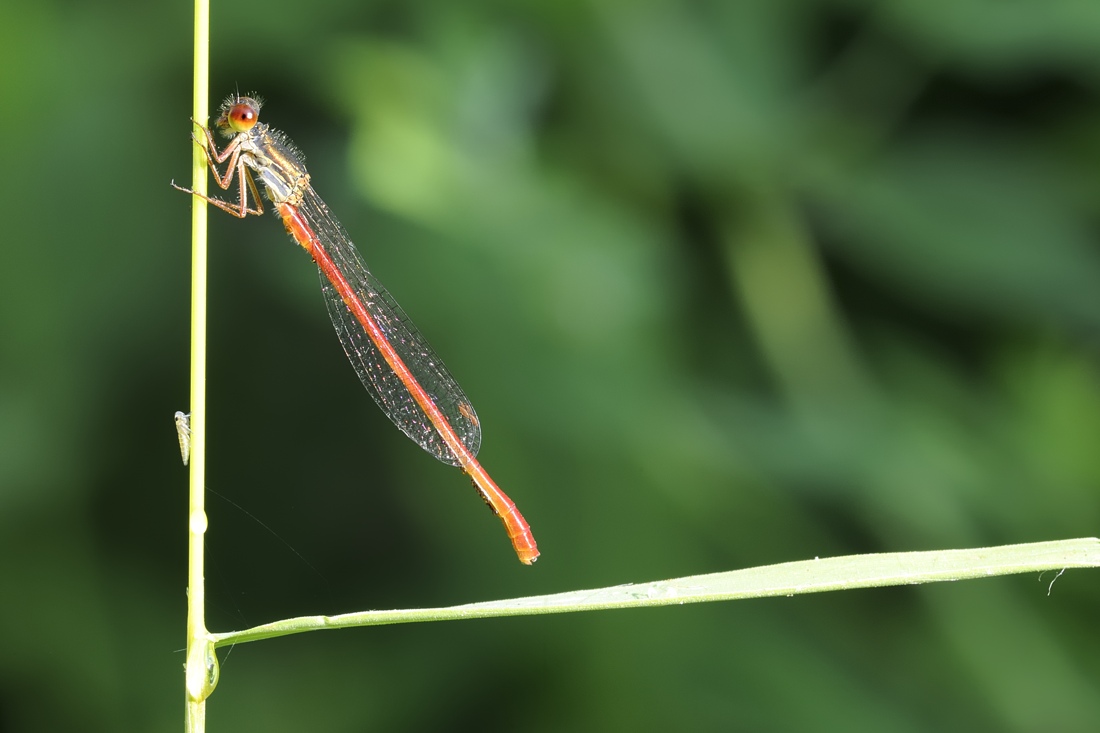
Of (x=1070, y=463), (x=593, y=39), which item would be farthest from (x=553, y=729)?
(x=593, y=39)

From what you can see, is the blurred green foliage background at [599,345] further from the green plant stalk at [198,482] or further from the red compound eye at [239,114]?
the green plant stalk at [198,482]

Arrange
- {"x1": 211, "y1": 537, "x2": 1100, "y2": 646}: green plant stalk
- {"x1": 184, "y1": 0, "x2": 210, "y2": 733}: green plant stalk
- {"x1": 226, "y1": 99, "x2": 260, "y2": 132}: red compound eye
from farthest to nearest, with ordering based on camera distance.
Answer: {"x1": 226, "y1": 99, "x2": 260, "y2": 132}: red compound eye
{"x1": 184, "y1": 0, "x2": 210, "y2": 733}: green plant stalk
{"x1": 211, "y1": 537, "x2": 1100, "y2": 646}: green plant stalk

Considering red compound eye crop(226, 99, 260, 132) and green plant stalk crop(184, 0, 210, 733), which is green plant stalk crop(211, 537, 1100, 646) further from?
red compound eye crop(226, 99, 260, 132)

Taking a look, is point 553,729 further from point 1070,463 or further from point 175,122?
point 175,122

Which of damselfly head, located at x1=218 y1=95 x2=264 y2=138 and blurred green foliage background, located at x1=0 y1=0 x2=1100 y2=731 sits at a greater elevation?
damselfly head, located at x1=218 y1=95 x2=264 y2=138

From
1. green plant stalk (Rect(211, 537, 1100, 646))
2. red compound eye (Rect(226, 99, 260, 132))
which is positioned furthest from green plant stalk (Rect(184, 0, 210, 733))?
red compound eye (Rect(226, 99, 260, 132))

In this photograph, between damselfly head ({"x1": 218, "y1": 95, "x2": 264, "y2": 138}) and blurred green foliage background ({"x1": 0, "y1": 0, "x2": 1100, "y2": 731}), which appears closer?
damselfly head ({"x1": 218, "y1": 95, "x2": 264, "y2": 138})

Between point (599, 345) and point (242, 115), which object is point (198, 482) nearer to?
point (242, 115)

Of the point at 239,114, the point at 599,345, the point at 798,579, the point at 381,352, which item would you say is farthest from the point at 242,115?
the point at 798,579
